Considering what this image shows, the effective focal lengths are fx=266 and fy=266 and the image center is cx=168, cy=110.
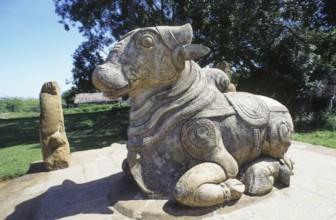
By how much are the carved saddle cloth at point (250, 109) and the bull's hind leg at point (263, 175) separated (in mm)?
393

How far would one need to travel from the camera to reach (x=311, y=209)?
91.0 inches

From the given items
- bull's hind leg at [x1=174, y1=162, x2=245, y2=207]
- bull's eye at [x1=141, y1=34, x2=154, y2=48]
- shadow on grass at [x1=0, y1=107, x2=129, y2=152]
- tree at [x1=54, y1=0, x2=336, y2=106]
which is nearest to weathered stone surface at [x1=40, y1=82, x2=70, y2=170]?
bull's eye at [x1=141, y1=34, x2=154, y2=48]

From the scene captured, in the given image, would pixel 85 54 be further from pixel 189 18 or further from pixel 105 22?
pixel 189 18

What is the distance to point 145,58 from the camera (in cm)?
241

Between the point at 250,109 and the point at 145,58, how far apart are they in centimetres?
114

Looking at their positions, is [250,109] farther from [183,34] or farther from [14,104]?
[14,104]

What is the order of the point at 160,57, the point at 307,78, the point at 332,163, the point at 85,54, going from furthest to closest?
the point at 85,54 → the point at 307,78 → the point at 332,163 → the point at 160,57

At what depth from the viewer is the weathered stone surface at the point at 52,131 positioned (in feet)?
15.2

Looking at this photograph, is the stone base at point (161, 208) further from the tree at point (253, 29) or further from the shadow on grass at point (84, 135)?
the tree at point (253, 29)

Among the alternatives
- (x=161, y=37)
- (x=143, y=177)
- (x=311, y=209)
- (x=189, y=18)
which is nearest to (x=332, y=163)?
(x=311, y=209)

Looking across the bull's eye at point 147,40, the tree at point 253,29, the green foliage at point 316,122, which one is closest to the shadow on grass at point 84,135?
the tree at point 253,29

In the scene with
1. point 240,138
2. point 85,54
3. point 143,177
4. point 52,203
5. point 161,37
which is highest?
point 85,54

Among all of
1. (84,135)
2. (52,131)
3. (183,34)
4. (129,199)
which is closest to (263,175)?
(129,199)

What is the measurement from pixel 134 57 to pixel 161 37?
11.9 inches
